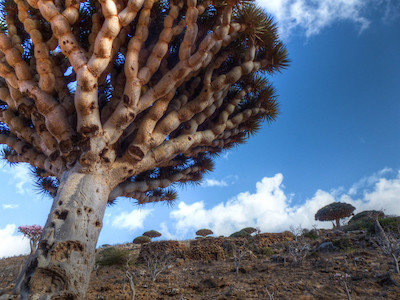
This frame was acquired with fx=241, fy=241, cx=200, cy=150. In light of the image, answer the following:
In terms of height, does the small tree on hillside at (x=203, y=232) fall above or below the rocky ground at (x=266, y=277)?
above

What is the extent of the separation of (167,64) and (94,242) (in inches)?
138

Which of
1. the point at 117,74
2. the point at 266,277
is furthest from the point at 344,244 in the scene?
the point at 117,74

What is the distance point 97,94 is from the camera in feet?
13.4

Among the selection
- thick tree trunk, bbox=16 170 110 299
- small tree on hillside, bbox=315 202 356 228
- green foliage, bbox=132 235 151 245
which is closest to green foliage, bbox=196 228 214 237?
green foliage, bbox=132 235 151 245

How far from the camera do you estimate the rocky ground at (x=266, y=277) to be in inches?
156

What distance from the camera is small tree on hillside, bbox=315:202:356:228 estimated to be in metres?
15.9

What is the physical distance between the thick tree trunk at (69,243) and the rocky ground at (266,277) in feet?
3.59

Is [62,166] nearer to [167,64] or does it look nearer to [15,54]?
[15,54]

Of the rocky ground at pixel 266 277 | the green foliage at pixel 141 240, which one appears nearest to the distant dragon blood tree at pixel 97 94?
the rocky ground at pixel 266 277

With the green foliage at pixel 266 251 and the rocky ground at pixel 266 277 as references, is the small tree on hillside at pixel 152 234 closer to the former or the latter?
the rocky ground at pixel 266 277

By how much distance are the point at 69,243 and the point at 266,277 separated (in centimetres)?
383

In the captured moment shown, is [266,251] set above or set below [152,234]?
below

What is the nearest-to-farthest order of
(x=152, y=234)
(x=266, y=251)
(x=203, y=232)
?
(x=266, y=251) → (x=152, y=234) → (x=203, y=232)

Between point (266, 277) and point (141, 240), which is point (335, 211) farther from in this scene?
point (266, 277)
